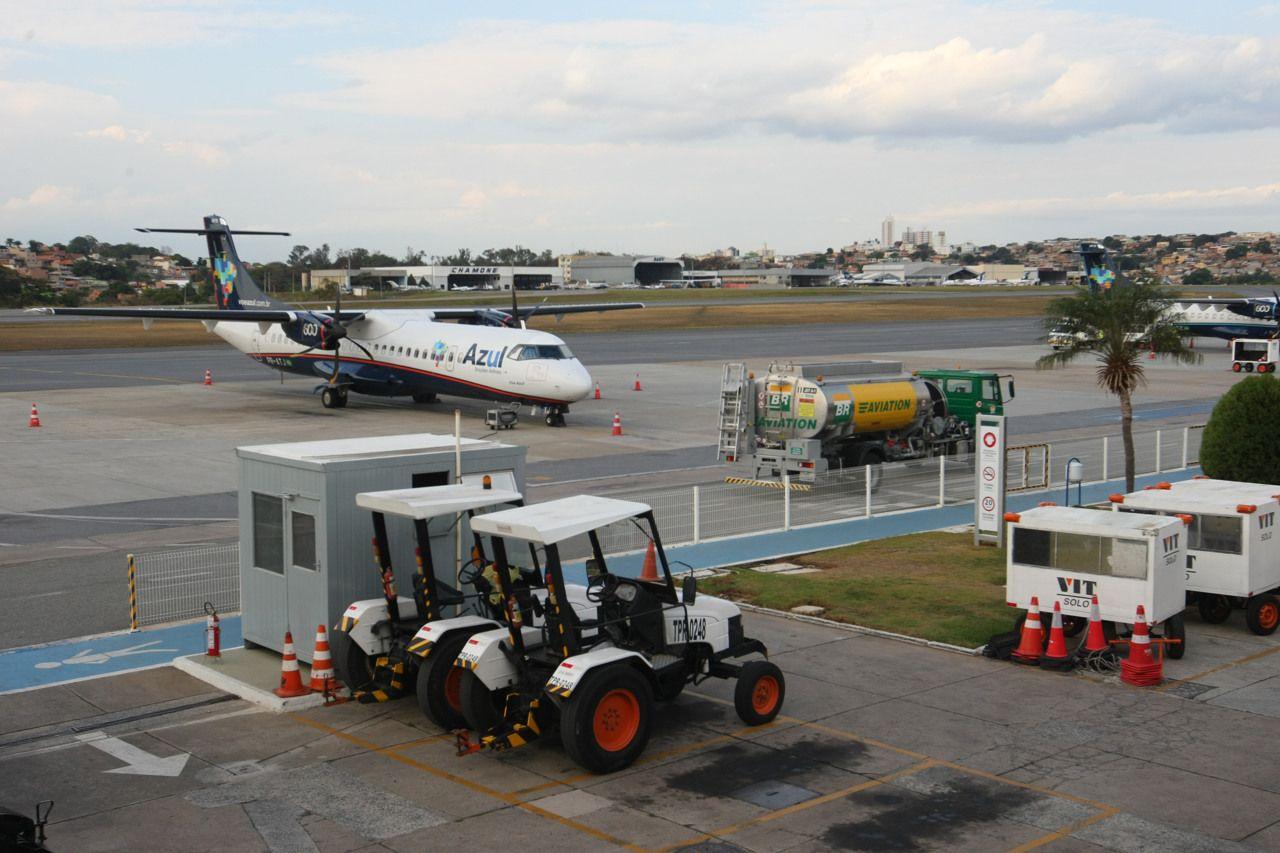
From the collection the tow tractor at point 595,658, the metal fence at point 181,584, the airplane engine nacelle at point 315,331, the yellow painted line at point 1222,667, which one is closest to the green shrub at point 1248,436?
the yellow painted line at point 1222,667

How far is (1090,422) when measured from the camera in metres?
38.8

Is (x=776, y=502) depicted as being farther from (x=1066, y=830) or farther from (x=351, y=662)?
(x=1066, y=830)

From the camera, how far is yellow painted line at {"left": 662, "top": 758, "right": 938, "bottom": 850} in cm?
984

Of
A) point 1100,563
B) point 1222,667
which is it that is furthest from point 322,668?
point 1222,667

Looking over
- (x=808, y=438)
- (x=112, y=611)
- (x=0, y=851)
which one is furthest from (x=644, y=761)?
(x=808, y=438)

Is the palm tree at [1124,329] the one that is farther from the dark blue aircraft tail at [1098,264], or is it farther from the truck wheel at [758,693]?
the dark blue aircraft tail at [1098,264]

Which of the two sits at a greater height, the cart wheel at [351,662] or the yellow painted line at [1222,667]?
the cart wheel at [351,662]

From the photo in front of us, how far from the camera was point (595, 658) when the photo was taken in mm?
11227

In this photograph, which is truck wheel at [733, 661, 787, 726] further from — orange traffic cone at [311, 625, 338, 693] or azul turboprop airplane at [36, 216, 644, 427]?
azul turboprop airplane at [36, 216, 644, 427]

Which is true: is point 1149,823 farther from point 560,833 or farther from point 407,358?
point 407,358

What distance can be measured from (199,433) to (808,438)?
18571 millimetres

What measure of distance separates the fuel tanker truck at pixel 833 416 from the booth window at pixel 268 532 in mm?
13868

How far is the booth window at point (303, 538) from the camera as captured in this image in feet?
45.3

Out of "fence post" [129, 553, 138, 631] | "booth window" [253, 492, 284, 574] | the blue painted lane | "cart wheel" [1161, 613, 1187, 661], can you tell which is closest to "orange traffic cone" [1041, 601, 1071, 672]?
"cart wheel" [1161, 613, 1187, 661]
